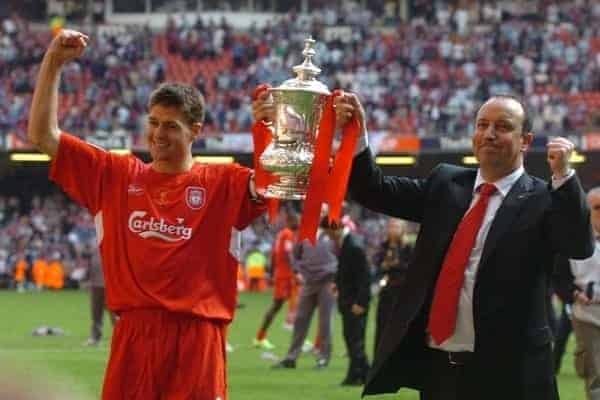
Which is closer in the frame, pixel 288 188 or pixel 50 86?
pixel 50 86

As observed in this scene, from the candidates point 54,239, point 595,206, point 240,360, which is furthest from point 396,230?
point 54,239

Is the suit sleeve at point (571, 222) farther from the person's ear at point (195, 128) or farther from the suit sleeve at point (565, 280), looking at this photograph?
the suit sleeve at point (565, 280)

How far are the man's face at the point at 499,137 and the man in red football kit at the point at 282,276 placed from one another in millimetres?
13292

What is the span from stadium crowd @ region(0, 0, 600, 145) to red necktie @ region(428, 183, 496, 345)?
34.0 meters

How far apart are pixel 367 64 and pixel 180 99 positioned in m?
41.4

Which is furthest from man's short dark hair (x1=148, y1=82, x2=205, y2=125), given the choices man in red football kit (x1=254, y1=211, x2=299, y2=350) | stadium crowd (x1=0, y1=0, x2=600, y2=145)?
stadium crowd (x1=0, y1=0, x2=600, y2=145)

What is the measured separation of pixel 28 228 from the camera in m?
43.3

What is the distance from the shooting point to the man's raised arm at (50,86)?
6090 mm

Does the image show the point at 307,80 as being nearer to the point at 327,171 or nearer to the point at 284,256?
the point at 327,171

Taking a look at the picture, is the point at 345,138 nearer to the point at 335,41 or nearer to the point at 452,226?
the point at 452,226

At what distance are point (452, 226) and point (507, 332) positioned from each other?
0.51 m

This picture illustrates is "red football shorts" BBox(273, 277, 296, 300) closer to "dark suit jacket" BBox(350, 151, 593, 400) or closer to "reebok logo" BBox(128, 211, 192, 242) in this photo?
"dark suit jacket" BBox(350, 151, 593, 400)

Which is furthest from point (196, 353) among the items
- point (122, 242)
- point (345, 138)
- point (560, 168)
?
point (560, 168)

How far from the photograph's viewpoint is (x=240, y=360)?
1823 centimetres
